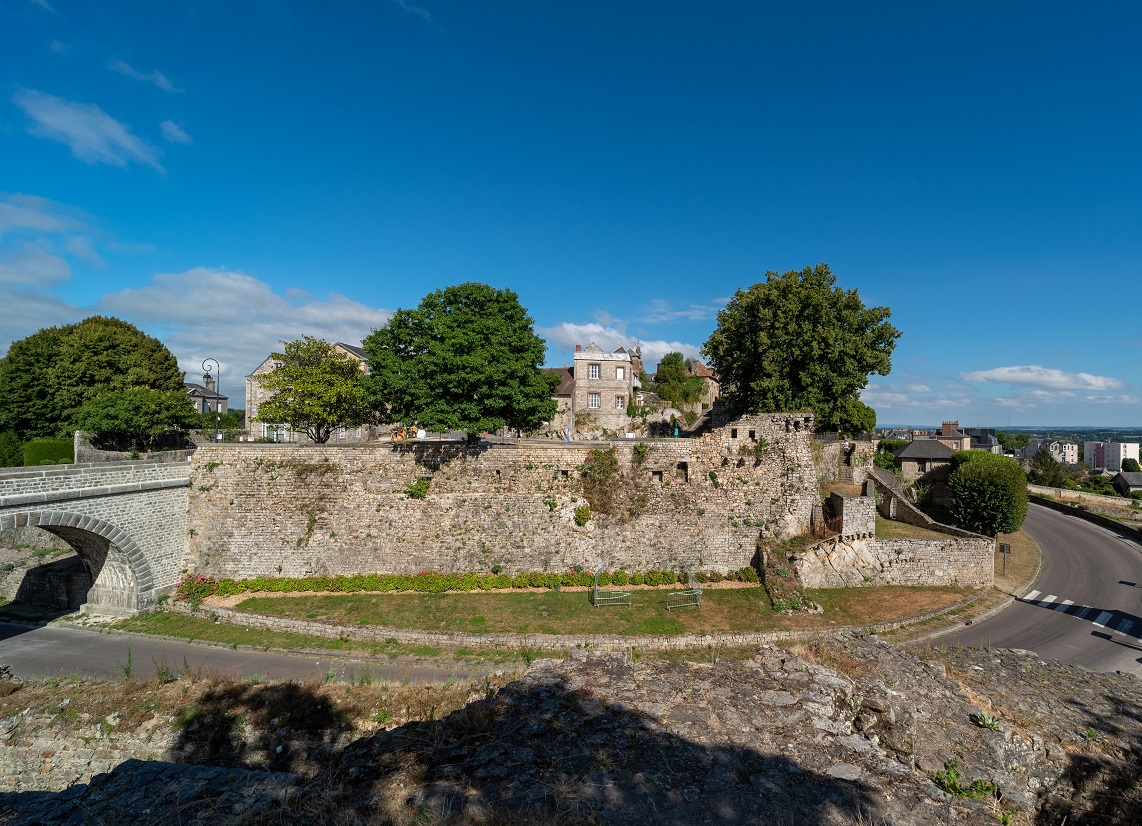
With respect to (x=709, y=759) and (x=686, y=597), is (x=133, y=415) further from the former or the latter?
(x=709, y=759)

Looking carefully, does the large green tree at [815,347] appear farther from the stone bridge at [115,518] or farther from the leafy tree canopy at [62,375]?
the leafy tree canopy at [62,375]

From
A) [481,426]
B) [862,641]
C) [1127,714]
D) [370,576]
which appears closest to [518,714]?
[862,641]

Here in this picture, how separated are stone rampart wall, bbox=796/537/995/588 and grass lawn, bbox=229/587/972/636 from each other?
57 cm

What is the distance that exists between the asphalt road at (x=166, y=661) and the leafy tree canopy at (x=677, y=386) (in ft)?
121

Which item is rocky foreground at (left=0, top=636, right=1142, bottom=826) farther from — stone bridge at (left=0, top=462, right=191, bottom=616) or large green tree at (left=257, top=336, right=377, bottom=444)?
large green tree at (left=257, top=336, right=377, bottom=444)

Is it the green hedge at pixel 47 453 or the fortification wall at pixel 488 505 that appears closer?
the fortification wall at pixel 488 505

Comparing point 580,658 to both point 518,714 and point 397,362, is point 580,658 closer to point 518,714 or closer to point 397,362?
point 518,714

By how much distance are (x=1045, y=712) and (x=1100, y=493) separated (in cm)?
5868

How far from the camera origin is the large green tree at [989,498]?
81.7ft

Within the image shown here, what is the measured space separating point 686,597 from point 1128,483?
60.8m

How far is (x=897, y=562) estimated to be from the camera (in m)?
20.4

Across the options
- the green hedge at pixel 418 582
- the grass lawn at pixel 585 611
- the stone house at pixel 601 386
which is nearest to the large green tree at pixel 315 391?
the green hedge at pixel 418 582

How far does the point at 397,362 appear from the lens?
862 inches

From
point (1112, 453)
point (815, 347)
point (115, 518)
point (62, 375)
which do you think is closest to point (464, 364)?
point (115, 518)
